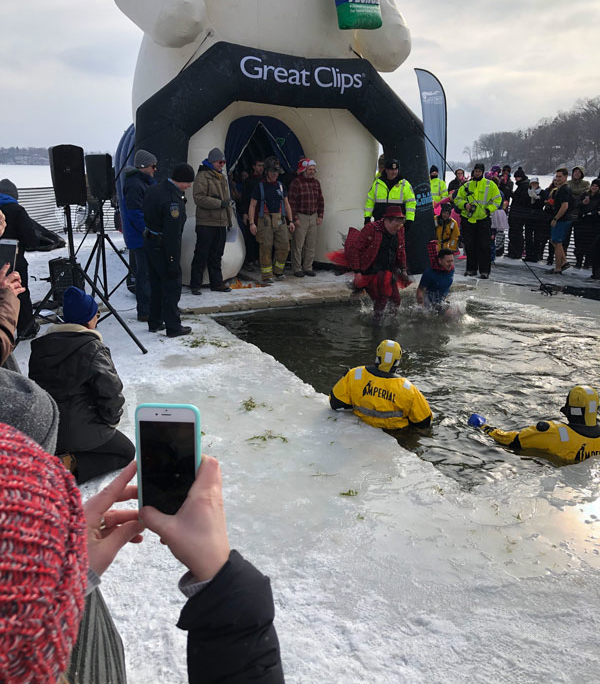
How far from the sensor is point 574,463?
3516 mm

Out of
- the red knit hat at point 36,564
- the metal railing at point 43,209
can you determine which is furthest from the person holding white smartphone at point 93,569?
the metal railing at point 43,209

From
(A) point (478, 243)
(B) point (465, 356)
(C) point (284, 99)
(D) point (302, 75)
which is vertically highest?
(D) point (302, 75)

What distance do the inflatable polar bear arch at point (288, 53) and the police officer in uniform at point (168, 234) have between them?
218 centimetres

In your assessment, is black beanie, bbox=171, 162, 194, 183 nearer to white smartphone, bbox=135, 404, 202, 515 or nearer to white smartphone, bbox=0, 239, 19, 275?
white smartphone, bbox=0, 239, 19, 275

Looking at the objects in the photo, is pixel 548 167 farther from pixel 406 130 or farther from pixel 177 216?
pixel 177 216

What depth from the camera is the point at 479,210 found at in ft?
31.2

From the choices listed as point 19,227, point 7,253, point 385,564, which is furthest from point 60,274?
point 385,564

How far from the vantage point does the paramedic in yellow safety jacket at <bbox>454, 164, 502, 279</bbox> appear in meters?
9.49

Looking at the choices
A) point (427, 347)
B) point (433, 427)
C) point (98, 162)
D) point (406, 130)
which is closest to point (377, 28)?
point (406, 130)

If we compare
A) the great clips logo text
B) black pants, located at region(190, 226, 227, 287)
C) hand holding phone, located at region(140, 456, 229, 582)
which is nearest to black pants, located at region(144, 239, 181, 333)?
black pants, located at region(190, 226, 227, 287)

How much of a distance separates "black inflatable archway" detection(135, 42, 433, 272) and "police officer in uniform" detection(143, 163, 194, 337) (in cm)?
190

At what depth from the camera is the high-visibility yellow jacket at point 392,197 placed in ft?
25.0

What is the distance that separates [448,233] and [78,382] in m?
8.15

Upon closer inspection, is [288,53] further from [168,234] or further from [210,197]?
[168,234]
